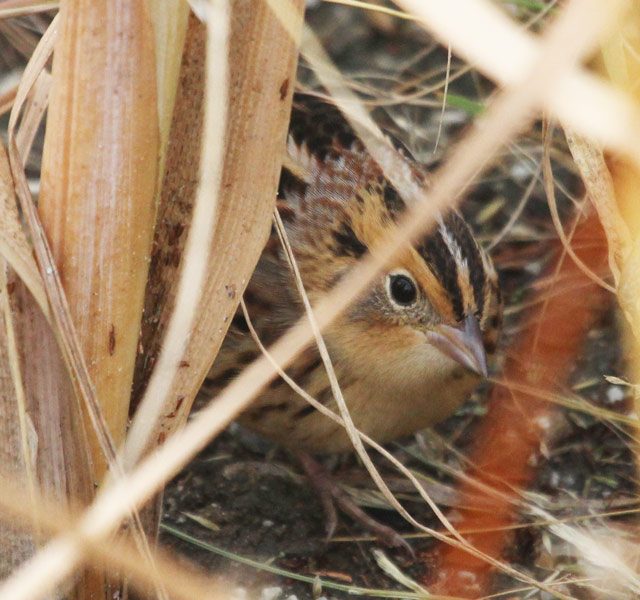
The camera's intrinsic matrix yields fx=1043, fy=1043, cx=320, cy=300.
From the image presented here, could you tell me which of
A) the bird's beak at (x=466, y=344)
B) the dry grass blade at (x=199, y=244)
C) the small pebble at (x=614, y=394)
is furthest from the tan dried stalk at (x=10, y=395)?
the small pebble at (x=614, y=394)

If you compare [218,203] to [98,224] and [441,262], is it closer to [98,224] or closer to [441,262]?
[98,224]

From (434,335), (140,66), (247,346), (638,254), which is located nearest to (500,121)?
(140,66)

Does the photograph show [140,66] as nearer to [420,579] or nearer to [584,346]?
[420,579]

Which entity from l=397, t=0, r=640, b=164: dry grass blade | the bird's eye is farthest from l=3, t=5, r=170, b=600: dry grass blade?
the bird's eye

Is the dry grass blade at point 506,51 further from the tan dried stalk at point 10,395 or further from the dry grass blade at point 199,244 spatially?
the tan dried stalk at point 10,395

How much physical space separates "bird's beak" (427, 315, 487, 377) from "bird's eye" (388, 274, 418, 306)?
0.37 ft

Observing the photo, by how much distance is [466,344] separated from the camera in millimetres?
2754

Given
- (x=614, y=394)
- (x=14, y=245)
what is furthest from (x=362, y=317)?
(x=14, y=245)

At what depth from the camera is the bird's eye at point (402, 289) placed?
2775mm

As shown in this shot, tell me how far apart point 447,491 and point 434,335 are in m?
0.59

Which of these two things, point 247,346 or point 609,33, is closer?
point 609,33

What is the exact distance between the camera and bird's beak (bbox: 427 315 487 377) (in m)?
2.75

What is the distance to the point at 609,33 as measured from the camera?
88.3 inches

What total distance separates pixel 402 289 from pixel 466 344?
224 mm
